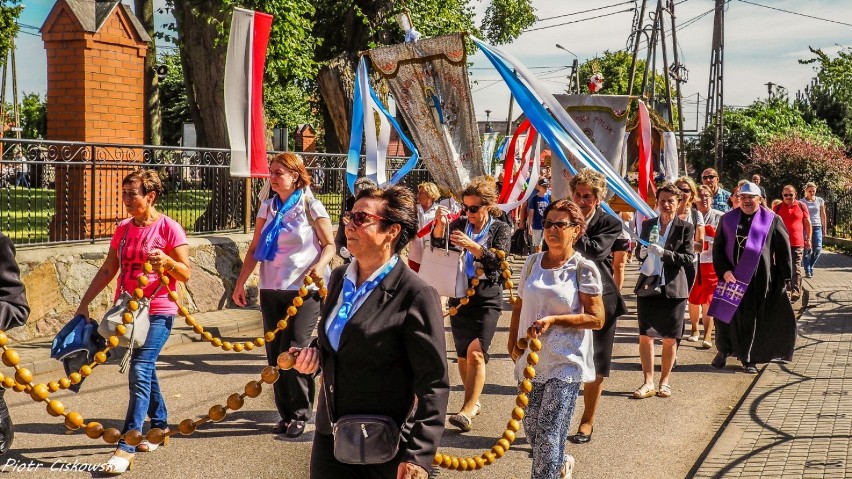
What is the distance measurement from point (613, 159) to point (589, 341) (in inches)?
269

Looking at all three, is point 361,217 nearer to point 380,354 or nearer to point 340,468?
point 380,354

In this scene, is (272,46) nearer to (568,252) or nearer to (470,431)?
(470,431)

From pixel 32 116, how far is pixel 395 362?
7721 centimetres

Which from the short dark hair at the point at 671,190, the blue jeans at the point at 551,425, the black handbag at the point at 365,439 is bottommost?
the blue jeans at the point at 551,425

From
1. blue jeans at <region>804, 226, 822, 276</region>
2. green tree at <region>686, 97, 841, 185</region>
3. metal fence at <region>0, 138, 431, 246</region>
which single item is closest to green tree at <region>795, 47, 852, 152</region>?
green tree at <region>686, 97, 841, 185</region>

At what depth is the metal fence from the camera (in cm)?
1035

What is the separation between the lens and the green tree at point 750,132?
115 ft

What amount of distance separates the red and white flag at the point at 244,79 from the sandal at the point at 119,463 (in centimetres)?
254

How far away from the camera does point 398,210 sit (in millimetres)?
3596

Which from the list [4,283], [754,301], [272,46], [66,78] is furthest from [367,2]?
[4,283]

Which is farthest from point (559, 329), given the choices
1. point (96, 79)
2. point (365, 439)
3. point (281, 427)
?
point (96, 79)

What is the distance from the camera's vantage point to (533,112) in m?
6.54

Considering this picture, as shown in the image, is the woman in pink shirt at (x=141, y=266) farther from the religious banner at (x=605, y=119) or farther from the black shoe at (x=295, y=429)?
the religious banner at (x=605, y=119)

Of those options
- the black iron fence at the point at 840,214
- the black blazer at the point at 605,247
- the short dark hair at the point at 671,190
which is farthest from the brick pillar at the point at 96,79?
the black iron fence at the point at 840,214
